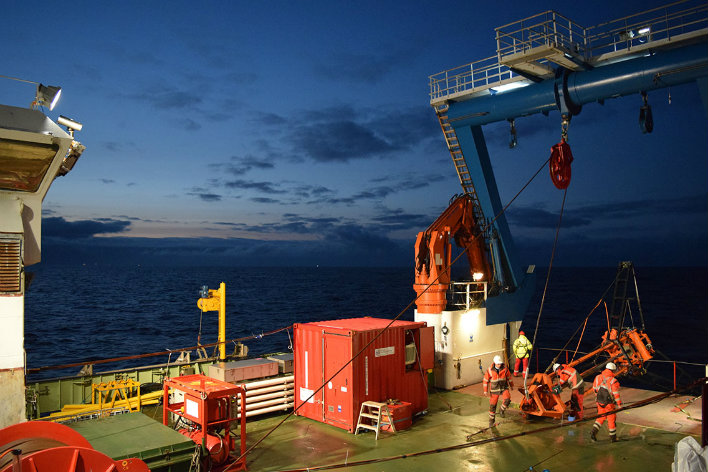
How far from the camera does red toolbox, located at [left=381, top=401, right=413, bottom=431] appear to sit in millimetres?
13867

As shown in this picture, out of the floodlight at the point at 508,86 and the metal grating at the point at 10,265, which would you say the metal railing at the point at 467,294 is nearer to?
the floodlight at the point at 508,86

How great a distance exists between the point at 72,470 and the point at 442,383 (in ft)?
48.2

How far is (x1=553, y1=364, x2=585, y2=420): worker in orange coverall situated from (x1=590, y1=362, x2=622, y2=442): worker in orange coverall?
3.41 ft

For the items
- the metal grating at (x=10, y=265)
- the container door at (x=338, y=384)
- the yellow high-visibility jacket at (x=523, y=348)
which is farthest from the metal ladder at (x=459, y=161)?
the metal grating at (x=10, y=265)

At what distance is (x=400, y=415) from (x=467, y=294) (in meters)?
6.39

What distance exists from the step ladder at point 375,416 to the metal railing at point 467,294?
632 centimetres

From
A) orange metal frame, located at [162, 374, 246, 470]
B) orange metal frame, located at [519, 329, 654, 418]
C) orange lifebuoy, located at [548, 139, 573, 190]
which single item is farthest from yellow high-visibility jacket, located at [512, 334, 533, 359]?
orange metal frame, located at [162, 374, 246, 470]

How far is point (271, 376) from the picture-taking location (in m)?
16.1

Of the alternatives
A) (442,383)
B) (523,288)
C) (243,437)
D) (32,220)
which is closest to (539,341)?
(523,288)

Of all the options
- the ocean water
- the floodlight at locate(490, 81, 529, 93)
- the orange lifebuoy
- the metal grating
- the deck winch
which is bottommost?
the ocean water

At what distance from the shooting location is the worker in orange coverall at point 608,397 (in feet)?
41.4

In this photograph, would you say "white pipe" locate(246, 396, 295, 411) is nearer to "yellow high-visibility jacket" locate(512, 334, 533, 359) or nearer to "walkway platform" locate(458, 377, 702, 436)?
"walkway platform" locate(458, 377, 702, 436)

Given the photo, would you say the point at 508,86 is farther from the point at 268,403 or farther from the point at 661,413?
the point at 268,403

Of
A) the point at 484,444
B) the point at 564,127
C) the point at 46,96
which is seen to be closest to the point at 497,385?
the point at 484,444
